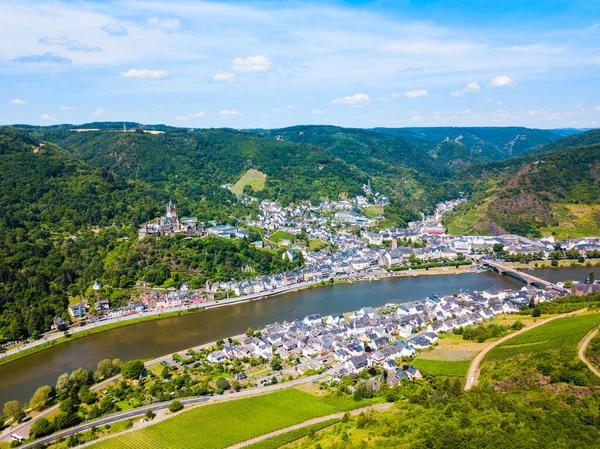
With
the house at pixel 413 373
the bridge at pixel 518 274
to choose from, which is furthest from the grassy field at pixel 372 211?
the house at pixel 413 373

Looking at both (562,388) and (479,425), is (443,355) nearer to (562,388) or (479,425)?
(562,388)

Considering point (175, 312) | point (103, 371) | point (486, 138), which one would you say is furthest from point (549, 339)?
point (486, 138)

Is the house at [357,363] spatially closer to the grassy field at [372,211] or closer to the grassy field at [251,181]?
the grassy field at [372,211]

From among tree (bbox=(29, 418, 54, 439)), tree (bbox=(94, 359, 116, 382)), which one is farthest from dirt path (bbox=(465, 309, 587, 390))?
tree (bbox=(29, 418, 54, 439))

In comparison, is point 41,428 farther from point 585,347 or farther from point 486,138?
point 486,138

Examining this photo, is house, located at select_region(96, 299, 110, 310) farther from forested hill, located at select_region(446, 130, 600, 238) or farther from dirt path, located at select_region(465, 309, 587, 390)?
forested hill, located at select_region(446, 130, 600, 238)

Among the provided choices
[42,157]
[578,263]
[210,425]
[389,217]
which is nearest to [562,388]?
[210,425]
